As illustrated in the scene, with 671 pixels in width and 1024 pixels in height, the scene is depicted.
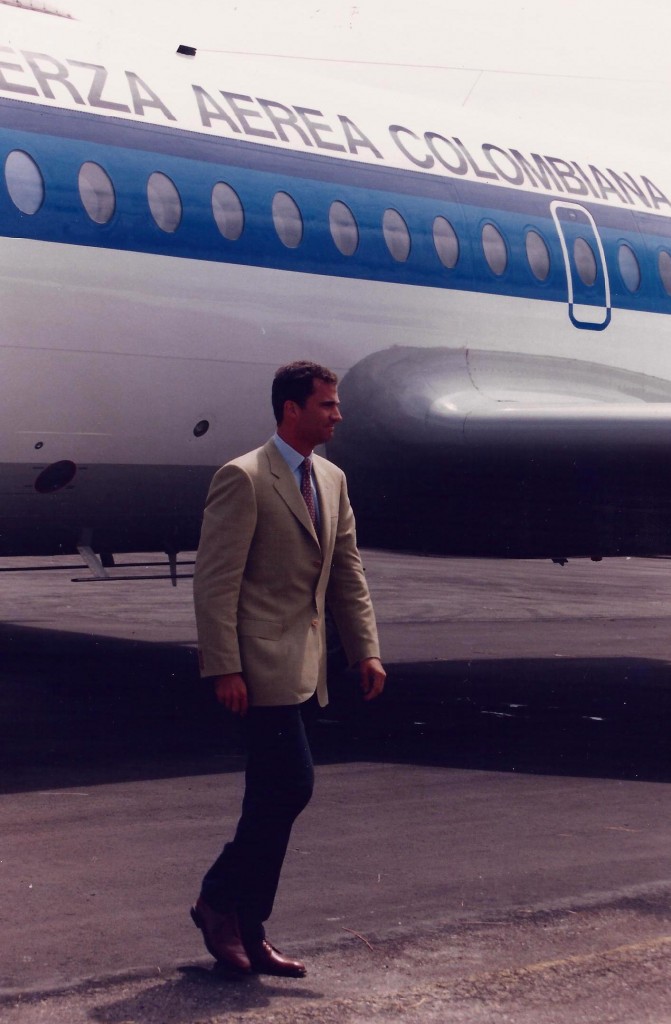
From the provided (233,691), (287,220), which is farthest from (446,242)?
(233,691)

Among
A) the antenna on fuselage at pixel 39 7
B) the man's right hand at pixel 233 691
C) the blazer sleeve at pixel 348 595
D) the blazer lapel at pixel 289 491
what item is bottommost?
the man's right hand at pixel 233 691

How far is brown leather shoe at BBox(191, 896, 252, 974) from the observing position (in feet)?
18.3

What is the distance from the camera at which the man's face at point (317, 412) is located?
578 centimetres

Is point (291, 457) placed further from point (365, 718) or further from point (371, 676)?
point (365, 718)

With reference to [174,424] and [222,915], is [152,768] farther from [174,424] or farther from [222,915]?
[222,915]

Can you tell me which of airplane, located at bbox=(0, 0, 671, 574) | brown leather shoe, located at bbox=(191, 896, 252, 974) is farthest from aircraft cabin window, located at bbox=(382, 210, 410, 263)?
brown leather shoe, located at bbox=(191, 896, 252, 974)

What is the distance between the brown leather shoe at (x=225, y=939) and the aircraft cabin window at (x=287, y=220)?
6.48m

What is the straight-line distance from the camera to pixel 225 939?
5625mm

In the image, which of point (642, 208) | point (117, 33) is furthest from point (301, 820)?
point (642, 208)

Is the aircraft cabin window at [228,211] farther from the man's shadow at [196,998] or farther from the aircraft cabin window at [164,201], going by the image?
the man's shadow at [196,998]

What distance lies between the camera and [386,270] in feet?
38.9

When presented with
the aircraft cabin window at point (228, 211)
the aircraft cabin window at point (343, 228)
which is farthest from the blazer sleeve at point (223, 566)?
the aircraft cabin window at point (343, 228)

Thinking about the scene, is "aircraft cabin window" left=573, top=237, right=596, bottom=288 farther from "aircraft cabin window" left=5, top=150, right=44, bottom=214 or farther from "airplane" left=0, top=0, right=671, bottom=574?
"aircraft cabin window" left=5, top=150, right=44, bottom=214

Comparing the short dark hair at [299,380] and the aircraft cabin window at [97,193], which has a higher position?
the aircraft cabin window at [97,193]
